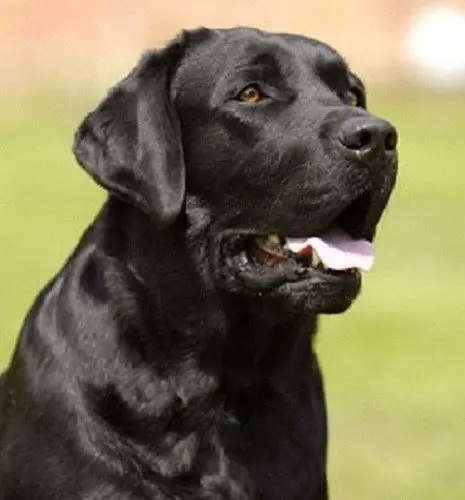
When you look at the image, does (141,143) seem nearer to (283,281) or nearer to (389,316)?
(283,281)

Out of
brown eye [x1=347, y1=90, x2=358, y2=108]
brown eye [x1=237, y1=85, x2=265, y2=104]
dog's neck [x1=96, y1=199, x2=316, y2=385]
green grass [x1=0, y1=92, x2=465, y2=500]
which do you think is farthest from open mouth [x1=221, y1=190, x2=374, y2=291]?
green grass [x1=0, y1=92, x2=465, y2=500]

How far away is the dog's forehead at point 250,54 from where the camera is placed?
182 inches

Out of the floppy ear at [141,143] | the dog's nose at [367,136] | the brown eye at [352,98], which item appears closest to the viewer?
the dog's nose at [367,136]

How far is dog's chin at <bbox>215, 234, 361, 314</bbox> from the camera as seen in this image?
4.33m

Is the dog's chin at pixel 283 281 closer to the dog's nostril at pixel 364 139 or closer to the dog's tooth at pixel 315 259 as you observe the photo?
the dog's tooth at pixel 315 259

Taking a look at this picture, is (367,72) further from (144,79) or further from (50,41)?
(144,79)

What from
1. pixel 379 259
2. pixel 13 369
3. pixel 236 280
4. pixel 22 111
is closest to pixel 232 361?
pixel 236 280

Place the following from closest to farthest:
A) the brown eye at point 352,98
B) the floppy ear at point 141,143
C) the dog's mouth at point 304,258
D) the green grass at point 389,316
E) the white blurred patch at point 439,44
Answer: the dog's mouth at point 304,258
the floppy ear at point 141,143
the brown eye at point 352,98
the green grass at point 389,316
the white blurred patch at point 439,44

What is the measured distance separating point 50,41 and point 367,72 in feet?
22.7

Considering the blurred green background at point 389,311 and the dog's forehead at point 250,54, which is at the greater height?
the dog's forehead at point 250,54

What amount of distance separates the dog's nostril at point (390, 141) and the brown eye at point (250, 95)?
1.55ft

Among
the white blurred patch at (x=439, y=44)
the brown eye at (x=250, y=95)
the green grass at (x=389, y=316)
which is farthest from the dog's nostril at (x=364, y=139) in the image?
the white blurred patch at (x=439, y=44)

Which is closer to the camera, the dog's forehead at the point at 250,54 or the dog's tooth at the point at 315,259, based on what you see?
the dog's tooth at the point at 315,259

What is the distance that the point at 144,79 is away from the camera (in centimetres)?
461
